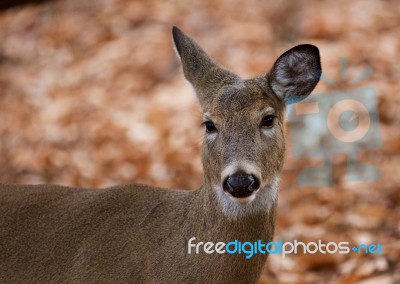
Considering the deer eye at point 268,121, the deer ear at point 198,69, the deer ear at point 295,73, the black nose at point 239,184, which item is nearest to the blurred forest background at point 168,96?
the deer ear at point 198,69

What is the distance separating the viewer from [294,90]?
5008 mm

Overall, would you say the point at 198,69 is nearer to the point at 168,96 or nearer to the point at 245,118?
the point at 245,118

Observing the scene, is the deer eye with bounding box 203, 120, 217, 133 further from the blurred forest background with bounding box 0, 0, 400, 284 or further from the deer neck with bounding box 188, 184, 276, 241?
the blurred forest background with bounding box 0, 0, 400, 284

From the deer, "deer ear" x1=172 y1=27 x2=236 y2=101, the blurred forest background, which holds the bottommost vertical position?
the blurred forest background

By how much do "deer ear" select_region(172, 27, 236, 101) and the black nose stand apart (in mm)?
742

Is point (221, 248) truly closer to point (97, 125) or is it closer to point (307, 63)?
point (307, 63)

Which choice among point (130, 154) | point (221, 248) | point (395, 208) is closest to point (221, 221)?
point (221, 248)

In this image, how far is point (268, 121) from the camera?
472 cm

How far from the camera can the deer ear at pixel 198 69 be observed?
16.5 feet

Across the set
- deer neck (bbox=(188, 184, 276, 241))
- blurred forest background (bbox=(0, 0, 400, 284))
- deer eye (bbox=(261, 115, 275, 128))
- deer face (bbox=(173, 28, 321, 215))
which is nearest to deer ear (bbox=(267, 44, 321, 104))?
deer face (bbox=(173, 28, 321, 215))

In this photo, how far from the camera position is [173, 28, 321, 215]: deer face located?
14.7ft

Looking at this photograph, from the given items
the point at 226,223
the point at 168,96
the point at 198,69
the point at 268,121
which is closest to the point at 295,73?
the point at 268,121

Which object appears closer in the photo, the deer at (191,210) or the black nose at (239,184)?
the black nose at (239,184)

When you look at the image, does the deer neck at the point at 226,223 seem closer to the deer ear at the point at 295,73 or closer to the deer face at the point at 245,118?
the deer face at the point at 245,118
